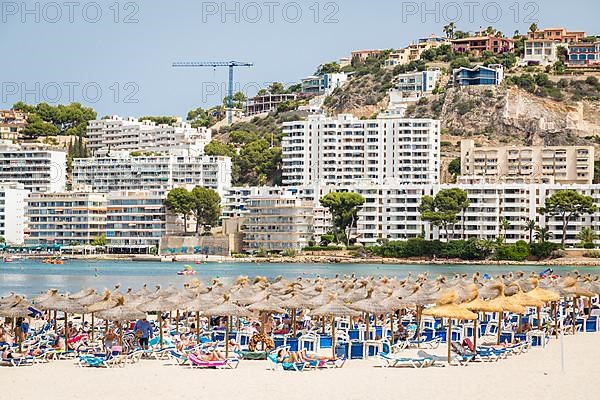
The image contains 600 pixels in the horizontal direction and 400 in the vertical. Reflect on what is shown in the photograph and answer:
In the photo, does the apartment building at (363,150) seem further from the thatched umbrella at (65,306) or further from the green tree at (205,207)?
the thatched umbrella at (65,306)

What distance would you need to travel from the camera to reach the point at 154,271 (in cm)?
11219

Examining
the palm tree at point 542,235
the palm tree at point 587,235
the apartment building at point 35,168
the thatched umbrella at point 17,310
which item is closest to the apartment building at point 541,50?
the palm tree at point 587,235

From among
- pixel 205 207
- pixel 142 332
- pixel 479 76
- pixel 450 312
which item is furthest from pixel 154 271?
pixel 450 312

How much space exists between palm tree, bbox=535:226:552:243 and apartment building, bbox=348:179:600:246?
1.19 meters

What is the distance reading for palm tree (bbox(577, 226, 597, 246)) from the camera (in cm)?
12481

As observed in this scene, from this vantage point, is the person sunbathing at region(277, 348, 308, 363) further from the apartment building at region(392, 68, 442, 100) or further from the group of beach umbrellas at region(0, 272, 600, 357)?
the apartment building at region(392, 68, 442, 100)

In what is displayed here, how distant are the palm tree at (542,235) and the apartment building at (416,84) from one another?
59296 mm

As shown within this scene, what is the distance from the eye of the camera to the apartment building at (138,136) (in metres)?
186

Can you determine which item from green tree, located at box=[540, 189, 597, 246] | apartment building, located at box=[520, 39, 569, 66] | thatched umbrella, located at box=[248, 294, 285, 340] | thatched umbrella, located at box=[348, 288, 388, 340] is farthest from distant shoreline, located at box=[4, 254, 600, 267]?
thatched umbrella, located at box=[348, 288, 388, 340]

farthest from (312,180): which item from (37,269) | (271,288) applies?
(271,288)

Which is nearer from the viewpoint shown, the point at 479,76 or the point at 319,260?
the point at 319,260

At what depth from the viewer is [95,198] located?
152125 millimetres

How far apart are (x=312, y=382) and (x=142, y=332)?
8.08 metres

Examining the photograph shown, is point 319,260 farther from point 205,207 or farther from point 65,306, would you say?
point 65,306
